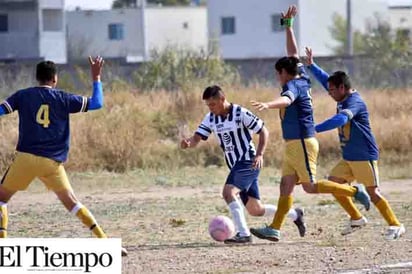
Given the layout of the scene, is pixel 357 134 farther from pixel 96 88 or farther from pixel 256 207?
pixel 96 88

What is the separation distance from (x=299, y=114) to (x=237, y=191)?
1.08 meters

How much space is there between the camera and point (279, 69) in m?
13.1

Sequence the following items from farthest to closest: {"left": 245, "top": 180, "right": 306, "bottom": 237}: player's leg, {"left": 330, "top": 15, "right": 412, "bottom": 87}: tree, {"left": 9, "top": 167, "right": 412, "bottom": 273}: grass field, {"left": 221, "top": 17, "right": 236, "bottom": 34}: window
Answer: {"left": 221, "top": 17, "right": 236, "bottom": 34}: window, {"left": 330, "top": 15, "right": 412, "bottom": 87}: tree, {"left": 245, "top": 180, "right": 306, "bottom": 237}: player's leg, {"left": 9, "top": 167, "right": 412, "bottom": 273}: grass field

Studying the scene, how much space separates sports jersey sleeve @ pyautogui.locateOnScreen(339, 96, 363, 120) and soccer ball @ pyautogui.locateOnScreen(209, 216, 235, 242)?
172cm

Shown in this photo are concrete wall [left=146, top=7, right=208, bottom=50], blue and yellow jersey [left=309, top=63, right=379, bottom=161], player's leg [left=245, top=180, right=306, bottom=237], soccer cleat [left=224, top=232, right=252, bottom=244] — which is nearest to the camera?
soccer cleat [left=224, top=232, right=252, bottom=244]

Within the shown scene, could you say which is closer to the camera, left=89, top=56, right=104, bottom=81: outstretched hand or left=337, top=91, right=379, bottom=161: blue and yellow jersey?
left=89, top=56, right=104, bottom=81: outstretched hand

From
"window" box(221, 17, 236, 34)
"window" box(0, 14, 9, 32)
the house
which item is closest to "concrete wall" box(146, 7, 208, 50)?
"window" box(221, 17, 236, 34)

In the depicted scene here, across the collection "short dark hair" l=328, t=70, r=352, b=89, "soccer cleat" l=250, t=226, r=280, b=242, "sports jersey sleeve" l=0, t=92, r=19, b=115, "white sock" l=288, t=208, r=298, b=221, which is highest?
"short dark hair" l=328, t=70, r=352, b=89

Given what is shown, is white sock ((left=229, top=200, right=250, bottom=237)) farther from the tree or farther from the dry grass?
the tree

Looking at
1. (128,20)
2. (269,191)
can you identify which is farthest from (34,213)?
(128,20)

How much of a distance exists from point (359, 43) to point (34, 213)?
56279mm

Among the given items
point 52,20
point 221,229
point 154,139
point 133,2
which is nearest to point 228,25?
point 52,20

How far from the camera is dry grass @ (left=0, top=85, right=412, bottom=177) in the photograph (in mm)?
24156

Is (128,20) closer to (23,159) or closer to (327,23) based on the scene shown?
(327,23)
